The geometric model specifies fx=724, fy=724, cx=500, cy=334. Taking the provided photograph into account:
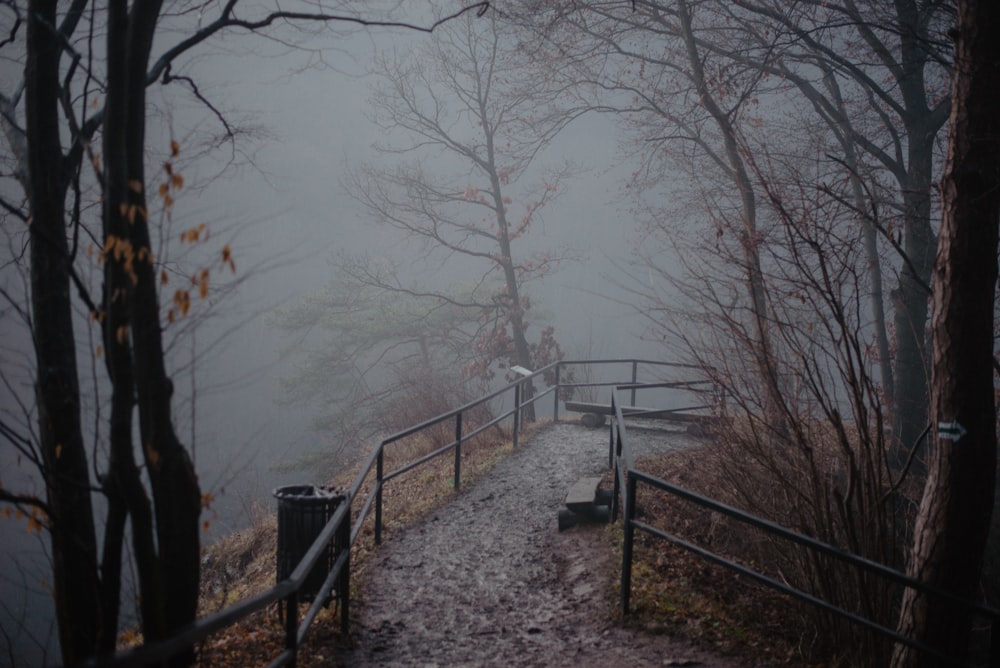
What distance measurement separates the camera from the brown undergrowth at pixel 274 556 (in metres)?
5.17

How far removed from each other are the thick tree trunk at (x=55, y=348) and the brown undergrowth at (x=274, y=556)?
87 cm

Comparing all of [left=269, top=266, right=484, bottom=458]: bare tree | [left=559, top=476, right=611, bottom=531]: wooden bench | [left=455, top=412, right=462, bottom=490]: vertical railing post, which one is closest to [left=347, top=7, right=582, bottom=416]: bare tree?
[left=269, top=266, right=484, bottom=458]: bare tree

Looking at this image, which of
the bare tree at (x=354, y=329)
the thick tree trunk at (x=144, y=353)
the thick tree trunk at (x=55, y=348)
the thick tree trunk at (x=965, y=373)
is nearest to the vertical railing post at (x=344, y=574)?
the thick tree trunk at (x=144, y=353)

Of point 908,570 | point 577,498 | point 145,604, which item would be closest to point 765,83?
point 577,498

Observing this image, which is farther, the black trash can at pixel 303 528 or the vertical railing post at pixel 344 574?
the black trash can at pixel 303 528

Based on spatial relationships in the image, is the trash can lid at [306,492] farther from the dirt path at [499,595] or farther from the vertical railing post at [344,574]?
the dirt path at [499,595]

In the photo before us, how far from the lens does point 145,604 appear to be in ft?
11.8

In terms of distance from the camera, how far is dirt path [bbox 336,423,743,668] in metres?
5.08

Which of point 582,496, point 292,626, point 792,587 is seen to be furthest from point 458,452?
point 292,626

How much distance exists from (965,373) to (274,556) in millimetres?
8587

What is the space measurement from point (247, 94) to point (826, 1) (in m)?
75.1

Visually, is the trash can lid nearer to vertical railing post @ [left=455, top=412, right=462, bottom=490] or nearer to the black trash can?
the black trash can

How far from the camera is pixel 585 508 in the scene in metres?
8.03

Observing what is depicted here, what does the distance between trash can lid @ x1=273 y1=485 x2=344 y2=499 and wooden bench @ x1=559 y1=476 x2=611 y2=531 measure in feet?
10.2
